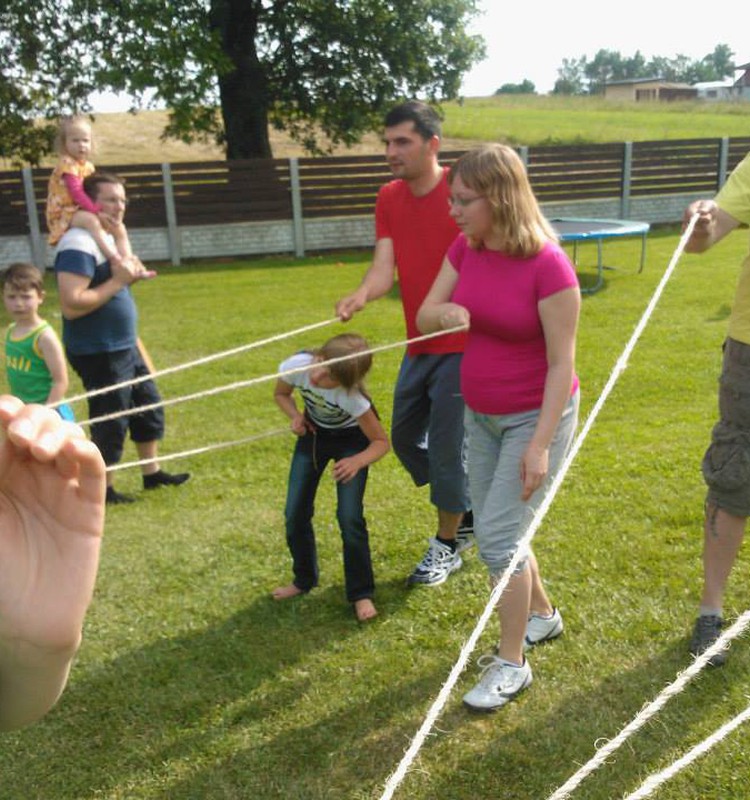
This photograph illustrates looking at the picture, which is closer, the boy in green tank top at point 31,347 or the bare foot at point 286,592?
the bare foot at point 286,592

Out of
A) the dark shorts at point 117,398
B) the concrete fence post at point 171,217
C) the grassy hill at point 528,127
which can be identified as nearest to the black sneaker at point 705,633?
the dark shorts at point 117,398

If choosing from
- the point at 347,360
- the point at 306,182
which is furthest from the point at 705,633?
the point at 306,182

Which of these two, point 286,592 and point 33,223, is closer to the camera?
point 286,592

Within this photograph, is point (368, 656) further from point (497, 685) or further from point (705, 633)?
point (705, 633)

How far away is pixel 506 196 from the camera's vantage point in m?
2.83

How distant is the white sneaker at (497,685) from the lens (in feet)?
9.76

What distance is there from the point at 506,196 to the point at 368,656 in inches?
67.3

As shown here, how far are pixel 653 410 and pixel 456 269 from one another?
3.41 metres

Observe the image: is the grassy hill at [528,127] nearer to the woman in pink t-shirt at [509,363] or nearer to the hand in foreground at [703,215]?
the hand in foreground at [703,215]

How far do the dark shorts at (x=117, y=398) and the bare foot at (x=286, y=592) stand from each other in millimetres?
1706

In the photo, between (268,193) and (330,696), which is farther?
(268,193)

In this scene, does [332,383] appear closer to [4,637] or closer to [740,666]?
[740,666]

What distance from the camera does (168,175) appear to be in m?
15.8

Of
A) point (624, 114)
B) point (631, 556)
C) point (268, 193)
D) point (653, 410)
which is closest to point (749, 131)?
point (624, 114)
